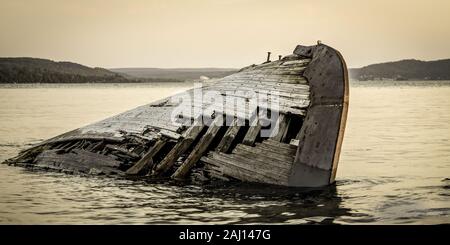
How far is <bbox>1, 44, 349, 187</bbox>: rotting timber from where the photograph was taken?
8828 mm

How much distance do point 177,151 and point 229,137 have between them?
3.25 ft

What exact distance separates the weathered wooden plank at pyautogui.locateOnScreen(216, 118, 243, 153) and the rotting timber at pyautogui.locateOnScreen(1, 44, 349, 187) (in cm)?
2

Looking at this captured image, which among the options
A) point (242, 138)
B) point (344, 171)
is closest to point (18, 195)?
point (242, 138)

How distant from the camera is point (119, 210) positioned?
812 cm

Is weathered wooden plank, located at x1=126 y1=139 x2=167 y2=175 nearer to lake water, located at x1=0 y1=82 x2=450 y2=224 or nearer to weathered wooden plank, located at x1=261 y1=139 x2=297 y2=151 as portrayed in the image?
lake water, located at x1=0 y1=82 x2=450 y2=224

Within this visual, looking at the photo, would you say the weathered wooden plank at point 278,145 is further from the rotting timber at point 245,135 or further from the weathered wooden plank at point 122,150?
the weathered wooden plank at point 122,150

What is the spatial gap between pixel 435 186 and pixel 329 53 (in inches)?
125

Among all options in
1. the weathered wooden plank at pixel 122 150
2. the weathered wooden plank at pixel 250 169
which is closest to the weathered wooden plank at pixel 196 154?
the weathered wooden plank at pixel 250 169

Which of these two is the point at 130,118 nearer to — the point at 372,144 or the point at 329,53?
the point at 329,53

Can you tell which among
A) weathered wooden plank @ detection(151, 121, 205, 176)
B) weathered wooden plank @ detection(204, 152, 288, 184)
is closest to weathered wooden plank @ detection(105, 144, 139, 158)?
weathered wooden plank @ detection(151, 121, 205, 176)

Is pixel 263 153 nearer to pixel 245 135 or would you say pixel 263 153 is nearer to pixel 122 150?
pixel 245 135

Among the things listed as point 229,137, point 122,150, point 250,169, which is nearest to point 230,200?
point 250,169

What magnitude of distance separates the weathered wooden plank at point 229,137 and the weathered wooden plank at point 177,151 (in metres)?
0.61

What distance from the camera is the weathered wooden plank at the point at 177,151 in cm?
983
